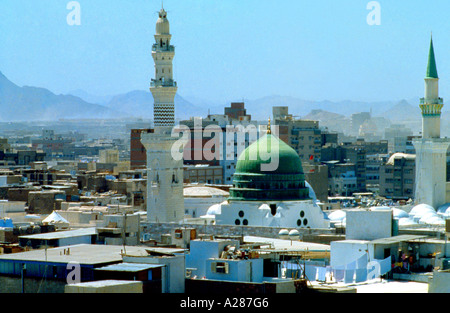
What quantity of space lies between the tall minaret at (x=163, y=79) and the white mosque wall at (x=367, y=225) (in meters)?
15.0

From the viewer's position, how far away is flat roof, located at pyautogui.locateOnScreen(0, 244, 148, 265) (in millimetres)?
26000

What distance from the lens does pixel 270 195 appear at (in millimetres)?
43344

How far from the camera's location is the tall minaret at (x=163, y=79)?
45.1 metres

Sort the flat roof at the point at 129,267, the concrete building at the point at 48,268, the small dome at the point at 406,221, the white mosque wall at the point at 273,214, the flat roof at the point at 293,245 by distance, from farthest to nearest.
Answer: the white mosque wall at the point at 273,214 → the small dome at the point at 406,221 → the flat roof at the point at 293,245 → the concrete building at the point at 48,268 → the flat roof at the point at 129,267

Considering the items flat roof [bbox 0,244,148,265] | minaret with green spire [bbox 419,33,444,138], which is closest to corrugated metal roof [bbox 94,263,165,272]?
flat roof [bbox 0,244,148,265]

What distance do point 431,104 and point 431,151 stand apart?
206 cm

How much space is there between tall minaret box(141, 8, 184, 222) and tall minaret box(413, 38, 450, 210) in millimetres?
12483

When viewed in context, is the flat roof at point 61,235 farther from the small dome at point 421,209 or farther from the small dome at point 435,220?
the small dome at point 421,209

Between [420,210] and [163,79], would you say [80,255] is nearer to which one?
[163,79]

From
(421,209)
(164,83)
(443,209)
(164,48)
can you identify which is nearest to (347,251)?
(164,83)

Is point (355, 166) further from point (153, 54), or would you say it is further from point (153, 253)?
point (153, 253)

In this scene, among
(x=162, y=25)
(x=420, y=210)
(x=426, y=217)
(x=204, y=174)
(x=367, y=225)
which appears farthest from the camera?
(x=204, y=174)

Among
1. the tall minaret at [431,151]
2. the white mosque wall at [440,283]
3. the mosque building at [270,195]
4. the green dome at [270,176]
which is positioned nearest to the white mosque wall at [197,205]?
the mosque building at [270,195]
